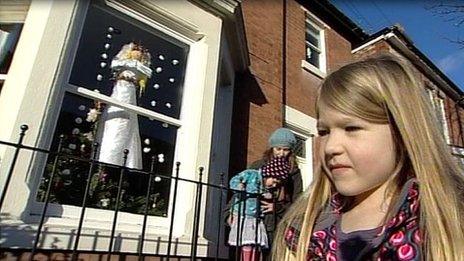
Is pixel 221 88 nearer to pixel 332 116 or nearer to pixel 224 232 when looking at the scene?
pixel 224 232

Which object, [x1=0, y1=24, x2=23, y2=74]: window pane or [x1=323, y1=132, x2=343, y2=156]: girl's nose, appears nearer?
[x1=323, y1=132, x2=343, y2=156]: girl's nose

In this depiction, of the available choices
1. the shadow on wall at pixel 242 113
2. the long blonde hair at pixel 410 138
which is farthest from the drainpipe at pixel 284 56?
the long blonde hair at pixel 410 138

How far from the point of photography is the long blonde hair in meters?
0.99

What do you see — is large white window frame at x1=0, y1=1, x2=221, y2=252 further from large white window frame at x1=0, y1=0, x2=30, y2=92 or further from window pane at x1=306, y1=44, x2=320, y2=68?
window pane at x1=306, y1=44, x2=320, y2=68

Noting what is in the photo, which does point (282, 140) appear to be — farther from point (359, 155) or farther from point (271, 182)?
point (359, 155)

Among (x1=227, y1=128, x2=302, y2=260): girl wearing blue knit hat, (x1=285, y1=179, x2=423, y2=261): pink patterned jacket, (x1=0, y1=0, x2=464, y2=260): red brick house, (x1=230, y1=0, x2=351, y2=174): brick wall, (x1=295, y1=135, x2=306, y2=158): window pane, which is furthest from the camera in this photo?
(x1=295, y1=135, x2=306, y2=158): window pane

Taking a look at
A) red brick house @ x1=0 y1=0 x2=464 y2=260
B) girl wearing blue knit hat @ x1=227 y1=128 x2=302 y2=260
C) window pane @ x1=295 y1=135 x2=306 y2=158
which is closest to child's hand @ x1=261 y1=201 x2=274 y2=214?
girl wearing blue knit hat @ x1=227 y1=128 x2=302 y2=260

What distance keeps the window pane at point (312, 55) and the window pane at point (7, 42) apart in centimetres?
606

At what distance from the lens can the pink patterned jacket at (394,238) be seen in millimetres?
979

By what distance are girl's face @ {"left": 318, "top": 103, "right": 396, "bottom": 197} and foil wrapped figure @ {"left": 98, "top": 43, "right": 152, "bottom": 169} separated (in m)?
2.39

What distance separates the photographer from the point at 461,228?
101cm

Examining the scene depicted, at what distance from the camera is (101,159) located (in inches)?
119

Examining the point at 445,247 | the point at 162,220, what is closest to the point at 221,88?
the point at 162,220

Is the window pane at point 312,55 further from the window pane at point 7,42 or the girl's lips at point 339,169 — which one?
the girl's lips at point 339,169
